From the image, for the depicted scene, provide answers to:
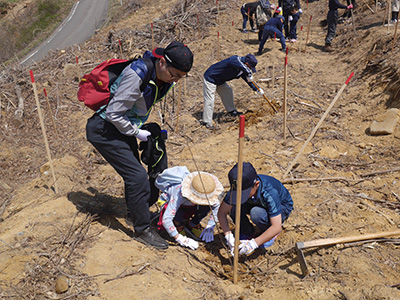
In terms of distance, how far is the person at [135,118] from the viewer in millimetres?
2682

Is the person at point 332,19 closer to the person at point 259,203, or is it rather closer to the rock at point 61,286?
the person at point 259,203

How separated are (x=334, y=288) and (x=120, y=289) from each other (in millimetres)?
1681

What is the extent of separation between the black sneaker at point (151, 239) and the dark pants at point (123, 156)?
0.20m

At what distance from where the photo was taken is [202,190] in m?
3.04

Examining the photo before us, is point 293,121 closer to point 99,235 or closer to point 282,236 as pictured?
point 282,236

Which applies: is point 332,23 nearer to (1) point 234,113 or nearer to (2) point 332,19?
(2) point 332,19

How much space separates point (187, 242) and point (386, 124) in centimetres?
381

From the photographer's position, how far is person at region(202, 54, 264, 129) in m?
6.29

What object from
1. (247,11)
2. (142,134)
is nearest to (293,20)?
(247,11)

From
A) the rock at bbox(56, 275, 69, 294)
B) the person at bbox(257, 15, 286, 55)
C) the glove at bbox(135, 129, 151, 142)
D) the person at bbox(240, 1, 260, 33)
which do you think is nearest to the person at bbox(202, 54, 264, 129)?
the person at bbox(257, 15, 286, 55)

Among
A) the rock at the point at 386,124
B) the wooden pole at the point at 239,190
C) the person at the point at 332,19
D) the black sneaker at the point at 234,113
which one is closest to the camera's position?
the wooden pole at the point at 239,190

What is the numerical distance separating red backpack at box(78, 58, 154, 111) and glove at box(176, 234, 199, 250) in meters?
1.45

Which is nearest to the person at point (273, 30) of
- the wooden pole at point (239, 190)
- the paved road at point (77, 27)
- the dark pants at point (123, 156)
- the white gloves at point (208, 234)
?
the white gloves at point (208, 234)

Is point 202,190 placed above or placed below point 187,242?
above
